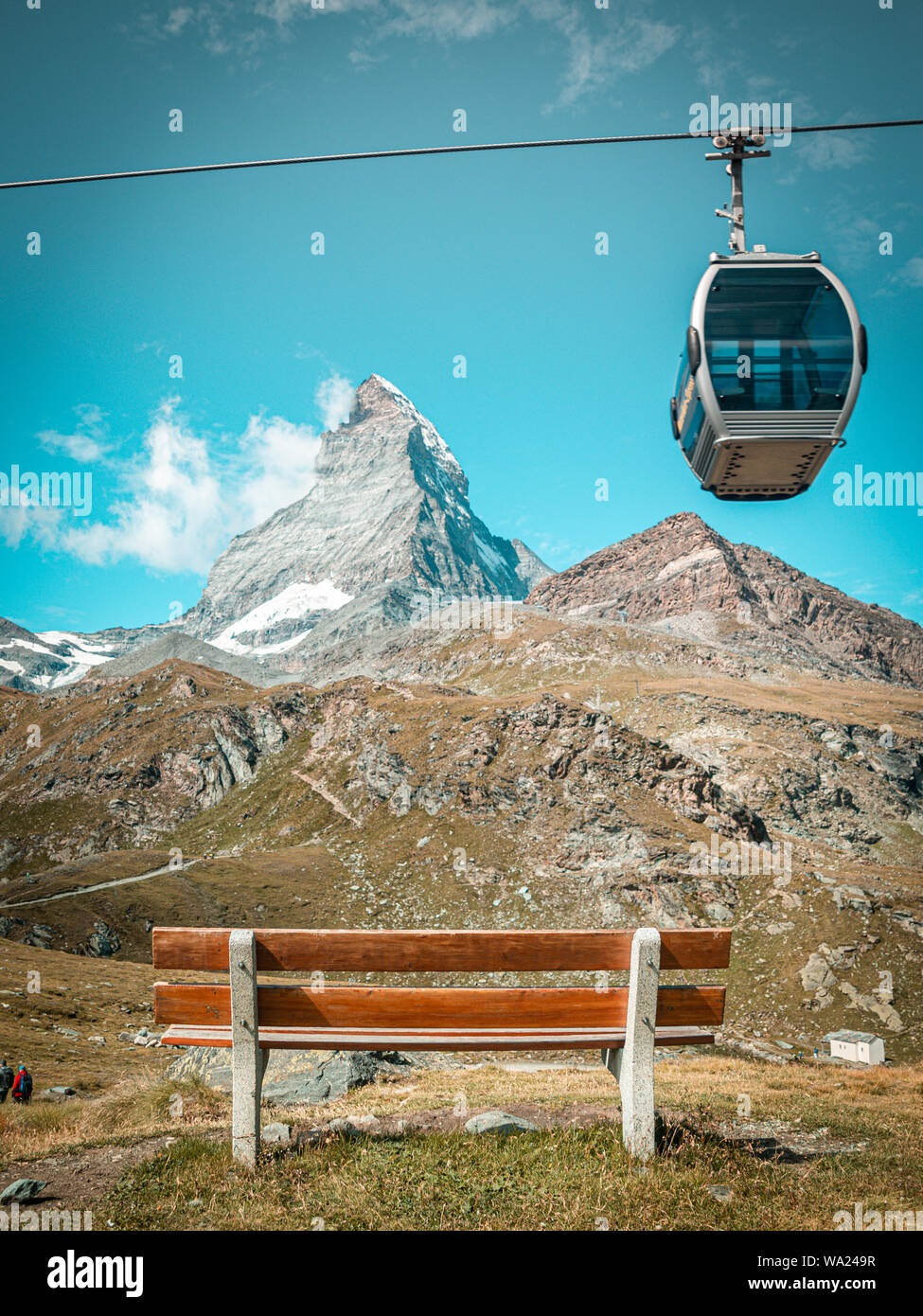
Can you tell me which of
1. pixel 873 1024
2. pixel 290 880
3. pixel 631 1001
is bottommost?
pixel 873 1024

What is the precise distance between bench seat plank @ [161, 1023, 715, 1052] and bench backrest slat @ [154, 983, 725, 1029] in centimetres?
5

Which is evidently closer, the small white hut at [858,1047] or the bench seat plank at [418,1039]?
the bench seat plank at [418,1039]

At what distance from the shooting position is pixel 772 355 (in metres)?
11.5

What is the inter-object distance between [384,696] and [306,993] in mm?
139017

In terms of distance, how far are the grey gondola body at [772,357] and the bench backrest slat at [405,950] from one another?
7.60 m

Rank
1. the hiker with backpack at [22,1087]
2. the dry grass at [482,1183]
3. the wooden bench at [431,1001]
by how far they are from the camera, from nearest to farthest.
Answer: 1. the dry grass at [482,1183]
2. the wooden bench at [431,1001]
3. the hiker with backpack at [22,1087]

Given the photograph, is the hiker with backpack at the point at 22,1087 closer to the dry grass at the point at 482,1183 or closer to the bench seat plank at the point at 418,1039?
the dry grass at the point at 482,1183

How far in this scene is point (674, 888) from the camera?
249 feet

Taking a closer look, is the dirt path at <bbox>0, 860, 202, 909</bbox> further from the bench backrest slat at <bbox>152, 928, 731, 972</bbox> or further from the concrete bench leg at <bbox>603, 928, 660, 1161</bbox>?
the concrete bench leg at <bbox>603, 928, 660, 1161</bbox>

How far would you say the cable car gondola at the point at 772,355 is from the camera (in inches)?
445

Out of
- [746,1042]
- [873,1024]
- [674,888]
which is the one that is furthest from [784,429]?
[674,888]

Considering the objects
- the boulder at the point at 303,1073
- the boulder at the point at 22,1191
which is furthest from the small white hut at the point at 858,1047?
the boulder at the point at 22,1191

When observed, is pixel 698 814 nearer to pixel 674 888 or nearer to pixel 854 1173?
pixel 674 888

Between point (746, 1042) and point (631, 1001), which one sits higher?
point (631, 1001)
